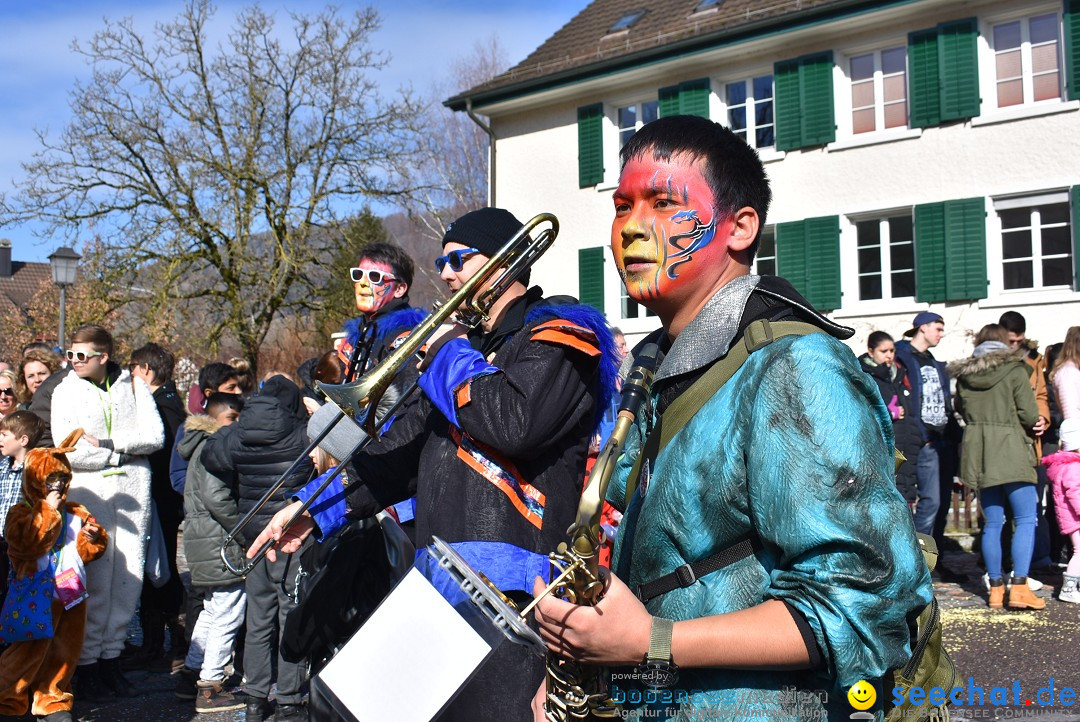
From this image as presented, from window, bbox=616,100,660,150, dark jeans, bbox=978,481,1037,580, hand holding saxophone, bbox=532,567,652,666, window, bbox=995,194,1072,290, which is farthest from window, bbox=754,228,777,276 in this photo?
hand holding saxophone, bbox=532,567,652,666

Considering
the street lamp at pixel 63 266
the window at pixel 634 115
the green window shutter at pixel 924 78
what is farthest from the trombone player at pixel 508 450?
the window at pixel 634 115

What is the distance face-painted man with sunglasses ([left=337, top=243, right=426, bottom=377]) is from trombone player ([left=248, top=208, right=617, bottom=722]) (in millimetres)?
1075

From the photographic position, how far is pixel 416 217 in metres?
24.0

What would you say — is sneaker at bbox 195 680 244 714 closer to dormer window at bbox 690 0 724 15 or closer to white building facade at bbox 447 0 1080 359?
white building facade at bbox 447 0 1080 359

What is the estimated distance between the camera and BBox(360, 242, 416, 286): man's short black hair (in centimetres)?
455

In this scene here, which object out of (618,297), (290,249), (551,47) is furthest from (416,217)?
(618,297)

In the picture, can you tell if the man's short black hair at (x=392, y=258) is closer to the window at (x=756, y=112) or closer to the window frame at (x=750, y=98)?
the window frame at (x=750, y=98)

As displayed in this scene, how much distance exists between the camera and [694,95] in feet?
55.8

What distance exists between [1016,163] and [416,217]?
14.0 metres

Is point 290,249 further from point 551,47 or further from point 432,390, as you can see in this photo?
point 432,390

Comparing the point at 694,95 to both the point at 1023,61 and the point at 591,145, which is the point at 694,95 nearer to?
the point at 591,145

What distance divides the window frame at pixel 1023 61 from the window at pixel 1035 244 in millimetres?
1318

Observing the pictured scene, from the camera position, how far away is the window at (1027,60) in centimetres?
1385

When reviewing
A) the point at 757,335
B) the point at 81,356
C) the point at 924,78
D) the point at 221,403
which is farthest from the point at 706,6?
the point at 757,335
